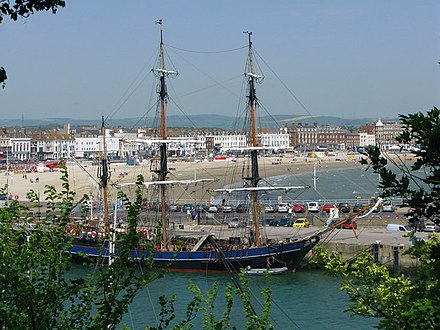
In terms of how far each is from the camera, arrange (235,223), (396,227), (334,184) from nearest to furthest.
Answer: (396,227) → (235,223) → (334,184)

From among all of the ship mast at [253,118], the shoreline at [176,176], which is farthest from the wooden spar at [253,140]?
the shoreline at [176,176]

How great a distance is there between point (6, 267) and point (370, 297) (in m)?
4.08

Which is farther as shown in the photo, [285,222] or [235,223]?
[285,222]

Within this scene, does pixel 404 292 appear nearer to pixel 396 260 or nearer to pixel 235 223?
pixel 396 260

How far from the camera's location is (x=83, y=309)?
8.67m

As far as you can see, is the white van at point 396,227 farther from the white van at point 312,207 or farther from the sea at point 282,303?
the white van at point 312,207

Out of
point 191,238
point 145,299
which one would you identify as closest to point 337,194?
point 191,238

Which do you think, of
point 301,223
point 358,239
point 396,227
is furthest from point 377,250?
point 301,223

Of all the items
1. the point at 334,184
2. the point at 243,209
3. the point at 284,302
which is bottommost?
the point at 334,184

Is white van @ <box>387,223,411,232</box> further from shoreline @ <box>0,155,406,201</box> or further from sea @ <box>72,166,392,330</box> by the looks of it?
shoreline @ <box>0,155,406,201</box>

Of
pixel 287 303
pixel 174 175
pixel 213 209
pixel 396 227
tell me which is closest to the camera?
pixel 287 303

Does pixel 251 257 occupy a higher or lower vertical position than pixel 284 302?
higher

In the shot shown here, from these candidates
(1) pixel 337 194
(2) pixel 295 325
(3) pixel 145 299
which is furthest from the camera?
(1) pixel 337 194

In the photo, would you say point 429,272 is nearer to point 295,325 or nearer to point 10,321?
point 10,321
